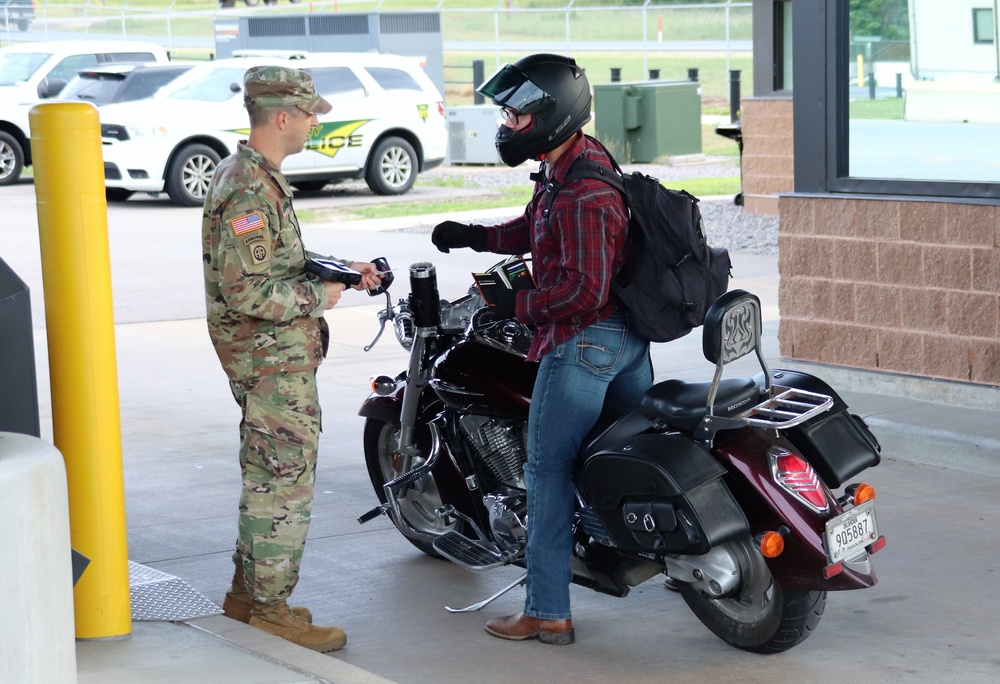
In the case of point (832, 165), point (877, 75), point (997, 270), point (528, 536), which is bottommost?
point (528, 536)

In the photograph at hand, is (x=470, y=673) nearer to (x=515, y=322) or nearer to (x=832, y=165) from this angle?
(x=515, y=322)

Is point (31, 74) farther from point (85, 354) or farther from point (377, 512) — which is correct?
point (85, 354)

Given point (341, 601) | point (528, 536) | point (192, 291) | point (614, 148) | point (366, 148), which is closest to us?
point (528, 536)

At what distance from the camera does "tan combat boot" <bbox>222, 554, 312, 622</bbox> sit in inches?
190

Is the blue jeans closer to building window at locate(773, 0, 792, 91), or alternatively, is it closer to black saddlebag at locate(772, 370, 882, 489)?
black saddlebag at locate(772, 370, 882, 489)

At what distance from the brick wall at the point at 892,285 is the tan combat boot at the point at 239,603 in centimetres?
405

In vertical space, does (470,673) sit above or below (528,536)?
below

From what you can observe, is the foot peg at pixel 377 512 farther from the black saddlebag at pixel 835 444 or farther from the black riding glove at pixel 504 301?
the black saddlebag at pixel 835 444

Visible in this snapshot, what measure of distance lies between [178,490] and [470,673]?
2.74 metres

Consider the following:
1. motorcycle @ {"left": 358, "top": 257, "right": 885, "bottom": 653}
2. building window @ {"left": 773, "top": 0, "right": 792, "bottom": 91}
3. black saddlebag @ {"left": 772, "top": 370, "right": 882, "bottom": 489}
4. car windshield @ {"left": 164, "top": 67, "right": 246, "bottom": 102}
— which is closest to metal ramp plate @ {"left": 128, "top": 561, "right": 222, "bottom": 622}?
motorcycle @ {"left": 358, "top": 257, "right": 885, "bottom": 653}

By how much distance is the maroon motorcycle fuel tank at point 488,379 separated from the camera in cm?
499

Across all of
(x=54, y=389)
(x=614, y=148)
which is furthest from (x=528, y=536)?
(x=614, y=148)

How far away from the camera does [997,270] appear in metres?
7.21

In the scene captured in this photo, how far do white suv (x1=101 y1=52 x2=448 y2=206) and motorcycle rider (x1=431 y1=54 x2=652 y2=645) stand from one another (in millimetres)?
→ 13780
